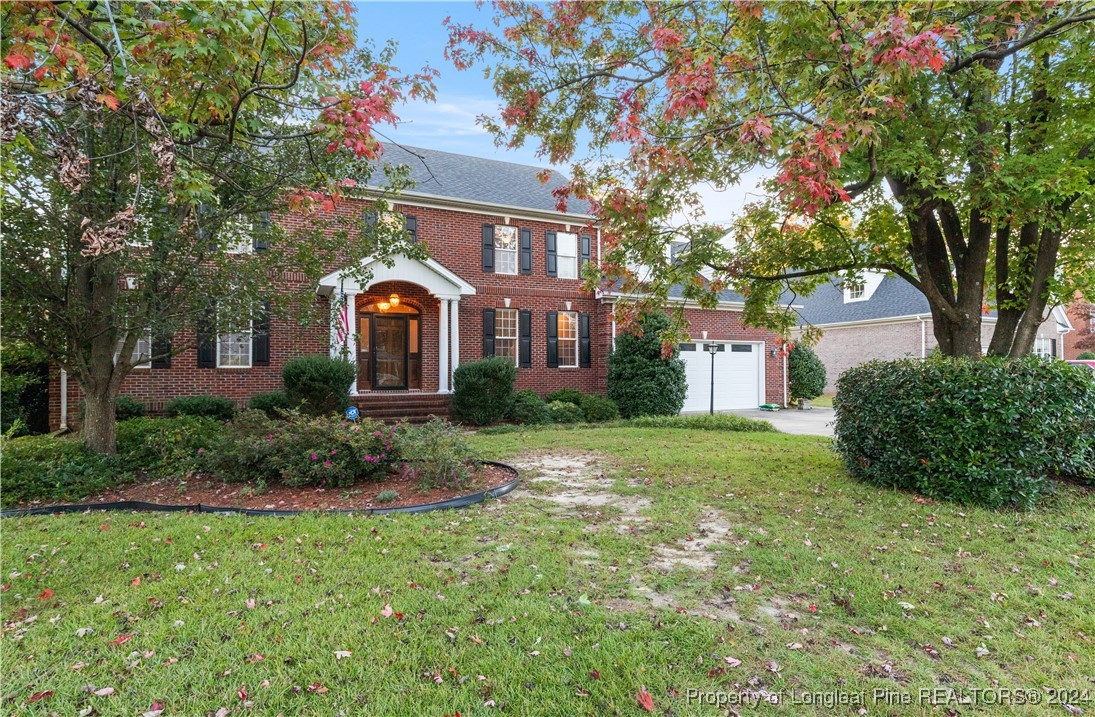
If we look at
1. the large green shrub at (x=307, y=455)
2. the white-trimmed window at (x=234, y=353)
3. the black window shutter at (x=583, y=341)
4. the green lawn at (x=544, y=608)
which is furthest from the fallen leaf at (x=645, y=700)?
the black window shutter at (x=583, y=341)

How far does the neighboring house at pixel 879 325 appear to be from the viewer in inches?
771

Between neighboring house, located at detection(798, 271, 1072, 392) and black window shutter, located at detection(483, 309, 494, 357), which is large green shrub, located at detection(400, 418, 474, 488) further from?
neighboring house, located at detection(798, 271, 1072, 392)

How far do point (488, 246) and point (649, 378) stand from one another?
5506mm

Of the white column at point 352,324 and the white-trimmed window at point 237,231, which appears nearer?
the white-trimmed window at point 237,231

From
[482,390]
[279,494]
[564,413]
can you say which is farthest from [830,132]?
[564,413]

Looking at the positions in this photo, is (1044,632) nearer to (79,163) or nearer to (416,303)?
(79,163)

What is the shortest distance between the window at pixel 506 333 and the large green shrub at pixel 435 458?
8.24 m

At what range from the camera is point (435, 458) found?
19.1 feet

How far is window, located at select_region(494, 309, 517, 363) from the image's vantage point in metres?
14.4

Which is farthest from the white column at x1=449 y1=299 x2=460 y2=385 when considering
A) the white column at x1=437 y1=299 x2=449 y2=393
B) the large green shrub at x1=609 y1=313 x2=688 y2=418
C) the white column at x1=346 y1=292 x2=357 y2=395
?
the large green shrub at x1=609 y1=313 x2=688 y2=418

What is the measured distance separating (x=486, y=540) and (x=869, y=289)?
2324 cm

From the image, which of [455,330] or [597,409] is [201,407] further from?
[597,409]

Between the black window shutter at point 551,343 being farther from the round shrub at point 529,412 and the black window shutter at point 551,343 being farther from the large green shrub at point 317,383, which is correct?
the large green shrub at point 317,383

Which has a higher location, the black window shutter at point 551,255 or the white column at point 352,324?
Result: the black window shutter at point 551,255
